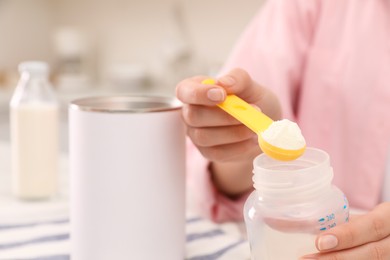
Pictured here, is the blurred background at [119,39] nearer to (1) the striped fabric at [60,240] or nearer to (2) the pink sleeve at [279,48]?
(2) the pink sleeve at [279,48]

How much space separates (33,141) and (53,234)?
190mm

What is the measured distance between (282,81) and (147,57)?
1.64 metres

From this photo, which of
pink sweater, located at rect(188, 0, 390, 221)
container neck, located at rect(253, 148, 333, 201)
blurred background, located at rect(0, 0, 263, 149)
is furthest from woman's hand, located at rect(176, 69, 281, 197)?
blurred background, located at rect(0, 0, 263, 149)

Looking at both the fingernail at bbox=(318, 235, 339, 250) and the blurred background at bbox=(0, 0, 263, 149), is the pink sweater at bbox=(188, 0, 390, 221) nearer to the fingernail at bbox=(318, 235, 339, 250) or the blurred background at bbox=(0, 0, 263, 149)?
the fingernail at bbox=(318, 235, 339, 250)

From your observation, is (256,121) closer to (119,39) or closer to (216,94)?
(216,94)

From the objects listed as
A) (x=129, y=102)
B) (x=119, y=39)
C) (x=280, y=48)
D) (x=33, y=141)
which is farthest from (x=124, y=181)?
(x=119, y=39)

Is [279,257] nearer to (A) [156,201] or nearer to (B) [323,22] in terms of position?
(A) [156,201]

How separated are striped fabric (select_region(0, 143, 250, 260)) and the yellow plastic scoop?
17 centimetres

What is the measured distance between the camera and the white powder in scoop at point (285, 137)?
40 centimetres

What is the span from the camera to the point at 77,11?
2.74 metres

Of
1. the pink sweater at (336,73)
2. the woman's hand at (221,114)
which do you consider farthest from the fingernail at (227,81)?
the pink sweater at (336,73)

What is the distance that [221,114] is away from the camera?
20.7 inches

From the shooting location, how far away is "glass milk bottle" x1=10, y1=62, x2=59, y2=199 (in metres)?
0.77

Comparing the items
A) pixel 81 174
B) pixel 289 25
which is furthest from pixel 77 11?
pixel 81 174
